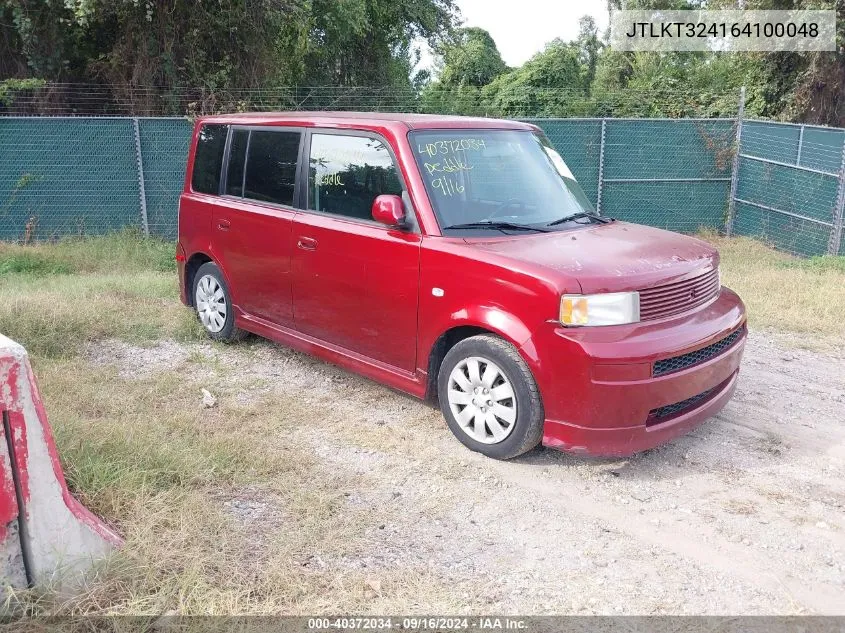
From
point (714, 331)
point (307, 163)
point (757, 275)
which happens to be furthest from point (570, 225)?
point (757, 275)

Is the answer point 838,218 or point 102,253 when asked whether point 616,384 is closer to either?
point 838,218

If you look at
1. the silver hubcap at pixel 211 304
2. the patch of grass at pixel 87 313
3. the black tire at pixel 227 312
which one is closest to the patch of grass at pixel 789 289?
the black tire at pixel 227 312

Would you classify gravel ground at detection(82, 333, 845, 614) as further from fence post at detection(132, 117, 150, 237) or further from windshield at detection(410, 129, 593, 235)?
fence post at detection(132, 117, 150, 237)

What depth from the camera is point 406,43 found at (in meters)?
18.9

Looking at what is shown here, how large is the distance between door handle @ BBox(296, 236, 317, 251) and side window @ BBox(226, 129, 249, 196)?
993 mm

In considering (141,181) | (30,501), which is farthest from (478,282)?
(141,181)

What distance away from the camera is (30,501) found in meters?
2.87

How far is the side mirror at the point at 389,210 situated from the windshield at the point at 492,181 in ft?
0.69

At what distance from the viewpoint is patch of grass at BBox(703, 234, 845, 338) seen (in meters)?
7.13

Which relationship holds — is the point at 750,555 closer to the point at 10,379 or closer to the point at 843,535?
the point at 843,535

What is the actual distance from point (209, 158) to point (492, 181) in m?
2.78

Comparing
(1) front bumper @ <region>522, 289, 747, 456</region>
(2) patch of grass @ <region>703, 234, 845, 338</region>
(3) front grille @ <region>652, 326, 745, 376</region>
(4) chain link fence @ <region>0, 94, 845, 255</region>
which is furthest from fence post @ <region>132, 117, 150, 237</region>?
(3) front grille @ <region>652, 326, 745, 376</region>

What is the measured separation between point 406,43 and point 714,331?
53.6 feet

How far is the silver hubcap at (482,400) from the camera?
13.7 feet
